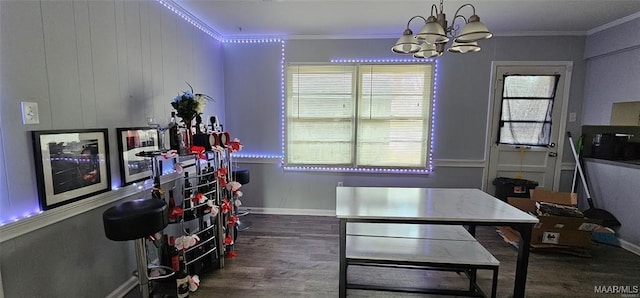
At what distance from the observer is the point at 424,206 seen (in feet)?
6.18

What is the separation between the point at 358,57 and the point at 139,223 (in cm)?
310

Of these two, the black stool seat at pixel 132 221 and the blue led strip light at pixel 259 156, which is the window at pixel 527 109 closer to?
the blue led strip light at pixel 259 156

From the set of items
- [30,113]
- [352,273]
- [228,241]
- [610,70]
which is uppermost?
[610,70]

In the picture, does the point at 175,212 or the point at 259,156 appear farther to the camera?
the point at 259,156

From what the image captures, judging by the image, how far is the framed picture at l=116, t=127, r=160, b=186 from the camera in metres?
2.07

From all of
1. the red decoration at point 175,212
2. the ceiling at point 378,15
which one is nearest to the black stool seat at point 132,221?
the red decoration at point 175,212

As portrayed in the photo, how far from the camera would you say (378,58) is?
143 inches

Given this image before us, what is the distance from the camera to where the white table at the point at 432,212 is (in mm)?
1668

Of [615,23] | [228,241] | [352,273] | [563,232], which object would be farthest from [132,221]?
[615,23]

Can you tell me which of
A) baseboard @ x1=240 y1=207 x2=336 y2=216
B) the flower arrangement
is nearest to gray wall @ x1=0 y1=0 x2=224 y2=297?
the flower arrangement

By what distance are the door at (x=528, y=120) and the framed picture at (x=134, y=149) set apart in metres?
3.99

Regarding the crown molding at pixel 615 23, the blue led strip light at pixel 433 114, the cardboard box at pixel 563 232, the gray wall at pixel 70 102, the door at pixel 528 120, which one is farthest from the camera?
the blue led strip light at pixel 433 114

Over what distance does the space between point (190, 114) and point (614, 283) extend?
395 cm

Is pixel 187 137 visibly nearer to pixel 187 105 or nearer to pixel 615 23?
pixel 187 105
